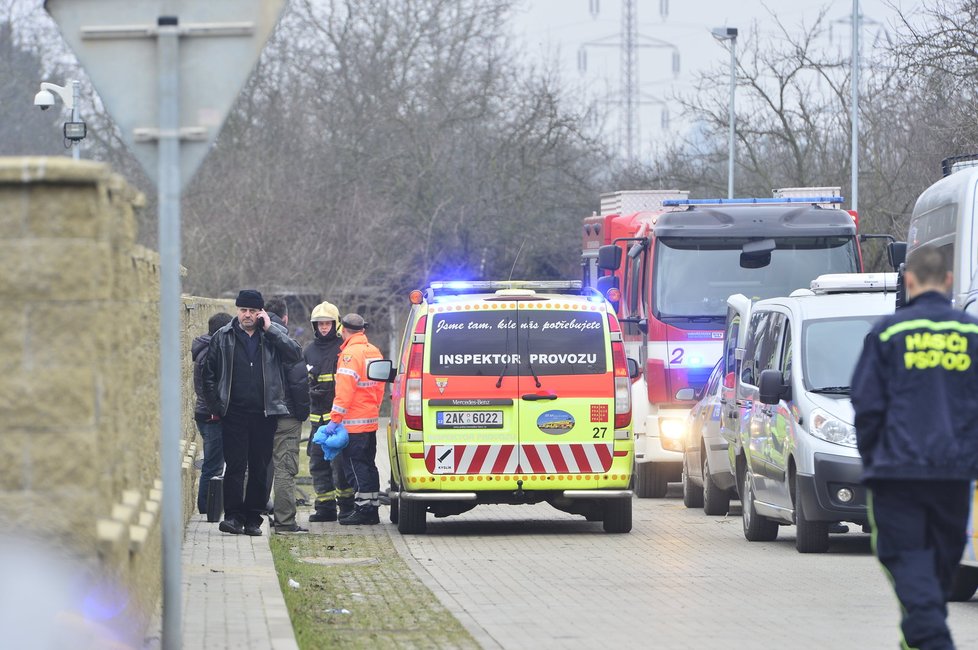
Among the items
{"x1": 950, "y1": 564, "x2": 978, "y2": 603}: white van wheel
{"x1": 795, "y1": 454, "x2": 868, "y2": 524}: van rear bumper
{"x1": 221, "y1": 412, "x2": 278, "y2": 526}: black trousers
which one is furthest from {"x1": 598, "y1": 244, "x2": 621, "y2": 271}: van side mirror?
{"x1": 950, "y1": 564, "x2": 978, "y2": 603}: white van wheel

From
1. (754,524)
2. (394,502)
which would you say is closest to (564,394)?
(754,524)

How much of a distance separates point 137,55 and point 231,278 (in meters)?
32.8

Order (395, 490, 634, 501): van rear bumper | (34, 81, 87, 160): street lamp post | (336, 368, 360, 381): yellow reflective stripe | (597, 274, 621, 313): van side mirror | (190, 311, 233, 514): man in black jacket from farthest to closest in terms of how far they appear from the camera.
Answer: (34, 81, 87, 160): street lamp post, (597, 274, 621, 313): van side mirror, (336, 368, 360, 381): yellow reflective stripe, (190, 311, 233, 514): man in black jacket, (395, 490, 634, 501): van rear bumper

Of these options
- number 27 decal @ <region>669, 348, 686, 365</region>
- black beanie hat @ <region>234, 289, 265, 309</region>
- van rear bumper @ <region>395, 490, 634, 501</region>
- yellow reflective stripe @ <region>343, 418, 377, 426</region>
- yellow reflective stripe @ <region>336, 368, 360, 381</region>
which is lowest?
van rear bumper @ <region>395, 490, 634, 501</region>

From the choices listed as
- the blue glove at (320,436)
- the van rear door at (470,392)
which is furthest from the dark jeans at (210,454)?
the van rear door at (470,392)

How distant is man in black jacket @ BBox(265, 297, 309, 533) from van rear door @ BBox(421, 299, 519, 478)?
44.3 inches

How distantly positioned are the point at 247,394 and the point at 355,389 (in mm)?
2263

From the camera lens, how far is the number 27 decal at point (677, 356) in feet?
66.6

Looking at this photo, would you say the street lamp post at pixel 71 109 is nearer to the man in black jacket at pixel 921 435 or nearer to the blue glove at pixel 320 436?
the blue glove at pixel 320 436

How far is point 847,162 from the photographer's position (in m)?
41.9

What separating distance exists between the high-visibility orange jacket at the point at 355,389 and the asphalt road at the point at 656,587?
116cm

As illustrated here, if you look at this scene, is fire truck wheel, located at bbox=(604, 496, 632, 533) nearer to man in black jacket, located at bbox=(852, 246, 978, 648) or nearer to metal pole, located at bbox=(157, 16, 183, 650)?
man in black jacket, located at bbox=(852, 246, 978, 648)

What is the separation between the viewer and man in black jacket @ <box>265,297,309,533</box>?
14469 millimetres

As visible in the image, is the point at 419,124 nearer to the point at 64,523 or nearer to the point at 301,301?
the point at 301,301
